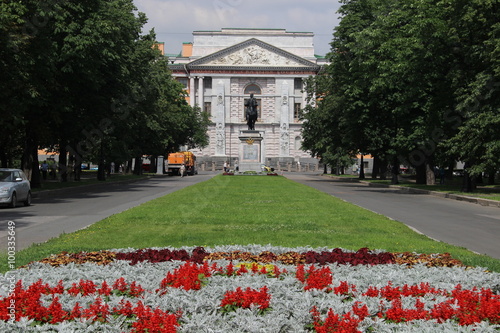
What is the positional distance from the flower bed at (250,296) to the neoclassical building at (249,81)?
113m

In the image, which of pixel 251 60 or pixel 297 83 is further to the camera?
pixel 297 83

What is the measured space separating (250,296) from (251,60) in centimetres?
11915

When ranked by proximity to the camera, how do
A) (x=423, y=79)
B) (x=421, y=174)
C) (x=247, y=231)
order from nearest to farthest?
(x=247, y=231)
(x=423, y=79)
(x=421, y=174)

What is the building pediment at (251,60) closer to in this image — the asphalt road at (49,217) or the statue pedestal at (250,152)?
the statue pedestal at (250,152)

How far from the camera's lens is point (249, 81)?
12625 centimetres

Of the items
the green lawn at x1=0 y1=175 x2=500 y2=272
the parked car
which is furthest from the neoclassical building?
the green lawn at x1=0 y1=175 x2=500 y2=272

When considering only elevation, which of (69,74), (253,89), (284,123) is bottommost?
(69,74)

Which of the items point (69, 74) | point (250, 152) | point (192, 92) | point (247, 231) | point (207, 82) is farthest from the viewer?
point (207, 82)

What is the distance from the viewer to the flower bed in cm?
580

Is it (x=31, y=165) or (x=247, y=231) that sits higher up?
(x=31, y=165)

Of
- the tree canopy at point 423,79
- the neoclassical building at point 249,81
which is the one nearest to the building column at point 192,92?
the neoclassical building at point 249,81

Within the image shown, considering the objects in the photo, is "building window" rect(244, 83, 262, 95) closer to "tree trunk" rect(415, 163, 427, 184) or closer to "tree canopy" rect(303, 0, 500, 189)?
"tree canopy" rect(303, 0, 500, 189)

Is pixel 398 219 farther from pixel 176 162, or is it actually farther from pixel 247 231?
pixel 176 162

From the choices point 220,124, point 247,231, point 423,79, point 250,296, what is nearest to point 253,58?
point 220,124
